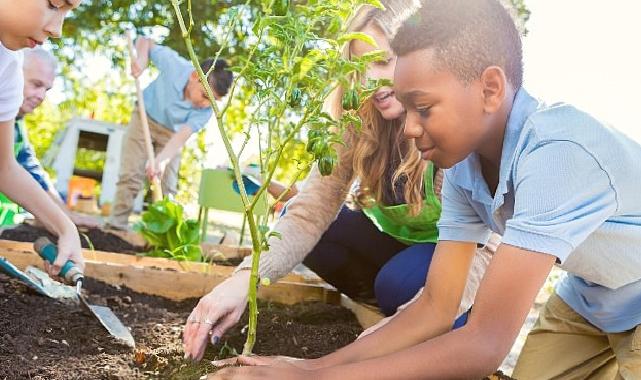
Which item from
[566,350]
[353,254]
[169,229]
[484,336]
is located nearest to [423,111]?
[484,336]

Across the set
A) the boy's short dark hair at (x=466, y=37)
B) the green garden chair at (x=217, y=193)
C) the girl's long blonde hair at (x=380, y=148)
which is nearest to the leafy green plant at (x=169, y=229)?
the green garden chair at (x=217, y=193)

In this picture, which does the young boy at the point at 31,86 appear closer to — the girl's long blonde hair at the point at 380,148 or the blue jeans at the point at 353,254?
the blue jeans at the point at 353,254

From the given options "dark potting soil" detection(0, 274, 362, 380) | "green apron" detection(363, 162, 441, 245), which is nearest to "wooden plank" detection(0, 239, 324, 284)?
"dark potting soil" detection(0, 274, 362, 380)

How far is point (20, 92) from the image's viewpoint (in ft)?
7.23

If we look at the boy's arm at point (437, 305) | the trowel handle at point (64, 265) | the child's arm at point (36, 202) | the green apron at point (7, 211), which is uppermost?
the boy's arm at point (437, 305)

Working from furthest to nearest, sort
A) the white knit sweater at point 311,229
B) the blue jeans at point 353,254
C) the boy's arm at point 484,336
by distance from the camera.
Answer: the blue jeans at point 353,254, the white knit sweater at point 311,229, the boy's arm at point 484,336

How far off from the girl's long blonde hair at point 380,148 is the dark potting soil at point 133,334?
525mm

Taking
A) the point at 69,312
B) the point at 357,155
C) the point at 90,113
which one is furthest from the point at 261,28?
the point at 90,113

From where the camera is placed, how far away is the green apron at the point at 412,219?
7.50 ft

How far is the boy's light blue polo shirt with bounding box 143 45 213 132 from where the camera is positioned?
18.5 feet

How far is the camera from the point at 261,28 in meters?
1.32

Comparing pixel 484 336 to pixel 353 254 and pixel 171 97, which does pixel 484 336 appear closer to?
pixel 353 254

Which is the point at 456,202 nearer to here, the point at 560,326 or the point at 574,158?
the point at 574,158

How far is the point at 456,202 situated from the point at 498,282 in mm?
464
